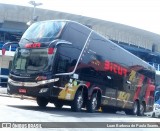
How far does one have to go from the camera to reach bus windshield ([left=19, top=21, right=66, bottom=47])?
510 inches

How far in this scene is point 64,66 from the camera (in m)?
13.0

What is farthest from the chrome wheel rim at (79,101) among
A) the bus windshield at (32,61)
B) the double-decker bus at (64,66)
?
the bus windshield at (32,61)

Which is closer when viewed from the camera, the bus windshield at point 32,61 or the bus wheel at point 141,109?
the bus windshield at point 32,61

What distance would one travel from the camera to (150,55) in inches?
1929

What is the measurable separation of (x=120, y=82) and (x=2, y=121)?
10.4m

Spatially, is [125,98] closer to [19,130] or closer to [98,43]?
[98,43]

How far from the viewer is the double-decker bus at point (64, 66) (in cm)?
1256

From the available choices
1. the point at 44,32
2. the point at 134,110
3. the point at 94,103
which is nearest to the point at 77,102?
the point at 94,103

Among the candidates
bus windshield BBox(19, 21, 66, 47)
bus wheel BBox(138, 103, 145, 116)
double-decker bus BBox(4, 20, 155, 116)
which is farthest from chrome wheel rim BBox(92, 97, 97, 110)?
bus wheel BBox(138, 103, 145, 116)

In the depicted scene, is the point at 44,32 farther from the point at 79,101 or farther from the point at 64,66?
the point at 79,101

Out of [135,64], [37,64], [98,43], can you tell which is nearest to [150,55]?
[135,64]

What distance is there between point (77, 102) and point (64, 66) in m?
1.72

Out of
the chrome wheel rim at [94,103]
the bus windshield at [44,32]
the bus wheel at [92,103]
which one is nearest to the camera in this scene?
the bus windshield at [44,32]

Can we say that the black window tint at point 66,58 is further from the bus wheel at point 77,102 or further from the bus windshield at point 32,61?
the bus wheel at point 77,102
